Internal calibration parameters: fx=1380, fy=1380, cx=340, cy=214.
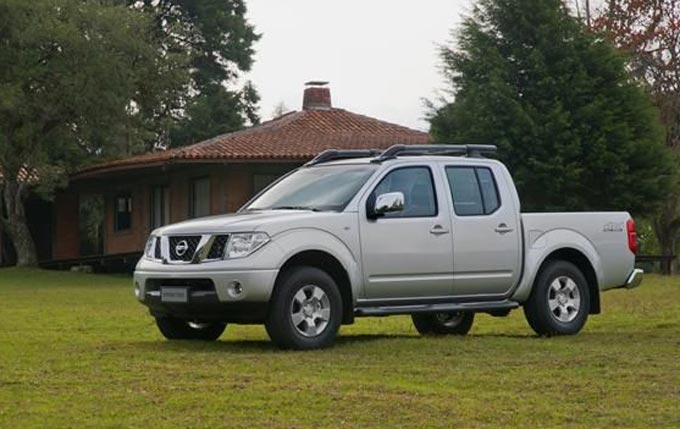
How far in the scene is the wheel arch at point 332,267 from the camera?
1225cm

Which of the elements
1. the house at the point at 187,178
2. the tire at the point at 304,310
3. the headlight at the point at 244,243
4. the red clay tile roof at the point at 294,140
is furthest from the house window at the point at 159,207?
the headlight at the point at 244,243

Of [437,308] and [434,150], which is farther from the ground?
[434,150]

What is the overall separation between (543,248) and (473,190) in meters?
0.97

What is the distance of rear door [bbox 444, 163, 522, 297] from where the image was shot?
13344 mm

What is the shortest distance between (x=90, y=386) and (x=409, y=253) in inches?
171

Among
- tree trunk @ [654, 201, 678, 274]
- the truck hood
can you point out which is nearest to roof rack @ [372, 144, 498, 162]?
the truck hood

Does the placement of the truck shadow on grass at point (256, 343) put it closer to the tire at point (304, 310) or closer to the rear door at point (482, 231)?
the tire at point (304, 310)

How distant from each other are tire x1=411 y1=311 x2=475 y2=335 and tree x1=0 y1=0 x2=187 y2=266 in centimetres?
2327

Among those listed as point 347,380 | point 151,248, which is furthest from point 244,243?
point 347,380

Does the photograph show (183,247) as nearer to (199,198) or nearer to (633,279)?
(633,279)

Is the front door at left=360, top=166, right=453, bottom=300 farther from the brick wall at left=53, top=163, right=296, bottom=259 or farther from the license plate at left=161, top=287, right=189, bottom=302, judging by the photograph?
the brick wall at left=53, top=163, right=296, bottom=259

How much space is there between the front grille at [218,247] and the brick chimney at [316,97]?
3055cm

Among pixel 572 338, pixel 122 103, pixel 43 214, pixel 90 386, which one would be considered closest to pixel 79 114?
pixel 122 103

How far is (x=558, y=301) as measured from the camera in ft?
46.3
